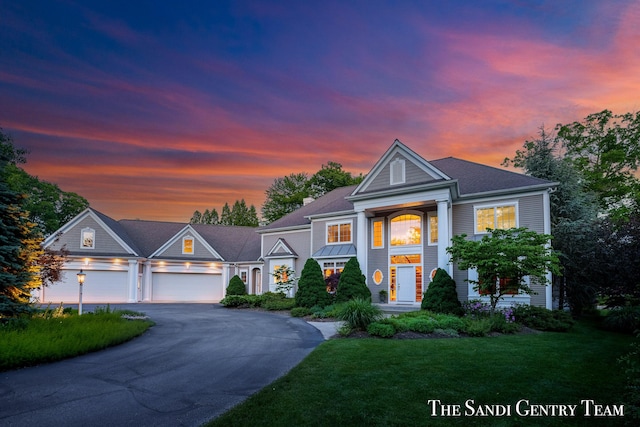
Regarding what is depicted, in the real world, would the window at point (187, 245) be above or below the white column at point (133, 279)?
above

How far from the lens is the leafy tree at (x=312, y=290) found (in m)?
19.5

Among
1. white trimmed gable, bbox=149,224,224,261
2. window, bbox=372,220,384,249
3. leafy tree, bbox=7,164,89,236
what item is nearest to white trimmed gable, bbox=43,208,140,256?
white trimmed gable, bbox=149,224,224,261

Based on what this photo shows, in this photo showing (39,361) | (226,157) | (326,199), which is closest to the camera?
(39,361)

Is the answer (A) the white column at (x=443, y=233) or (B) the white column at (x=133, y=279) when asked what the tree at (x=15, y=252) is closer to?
(A) the white column at (x=443, y=233)

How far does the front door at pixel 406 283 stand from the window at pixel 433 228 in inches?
75.5

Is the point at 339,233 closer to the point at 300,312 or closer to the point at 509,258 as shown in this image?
the point at 300,312

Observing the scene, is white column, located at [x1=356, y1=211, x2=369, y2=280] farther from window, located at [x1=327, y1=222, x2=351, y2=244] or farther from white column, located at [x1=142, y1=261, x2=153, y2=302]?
white column, located at [x1=142, y1=261, x2=153, y2=302]

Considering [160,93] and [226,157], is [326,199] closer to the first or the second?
[226,157]

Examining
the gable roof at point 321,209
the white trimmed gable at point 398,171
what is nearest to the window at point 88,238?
the gable roof at point 321,209

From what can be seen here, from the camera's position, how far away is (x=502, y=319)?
13.5 meters

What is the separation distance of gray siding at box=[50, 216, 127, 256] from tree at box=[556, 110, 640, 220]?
117ft

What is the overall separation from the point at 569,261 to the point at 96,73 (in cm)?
2376

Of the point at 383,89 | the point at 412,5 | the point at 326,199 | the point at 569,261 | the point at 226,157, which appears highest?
the point at 412,5

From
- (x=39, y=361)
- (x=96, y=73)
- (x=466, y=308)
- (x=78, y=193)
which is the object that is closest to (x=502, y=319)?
(x=466, y=308)
